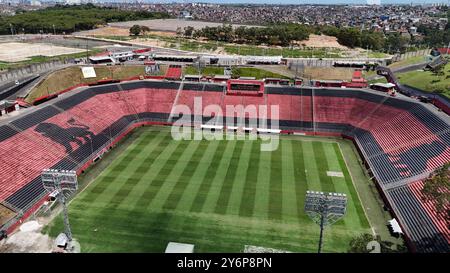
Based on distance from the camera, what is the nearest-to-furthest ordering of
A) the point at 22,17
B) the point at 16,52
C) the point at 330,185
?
the point at 330,185 → the point at 16,52 → the point at 22,17

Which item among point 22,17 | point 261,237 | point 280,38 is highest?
point 22,17

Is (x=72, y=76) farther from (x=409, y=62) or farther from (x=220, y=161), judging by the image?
(x=409, y=62)

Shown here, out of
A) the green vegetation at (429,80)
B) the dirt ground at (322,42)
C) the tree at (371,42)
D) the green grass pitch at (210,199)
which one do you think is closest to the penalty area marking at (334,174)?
the green grass pitch at (210,199)

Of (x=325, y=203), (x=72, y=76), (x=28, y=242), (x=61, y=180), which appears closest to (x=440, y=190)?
(x=325, y=203)

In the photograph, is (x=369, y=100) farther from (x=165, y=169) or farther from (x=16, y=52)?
(x=16, y=52)

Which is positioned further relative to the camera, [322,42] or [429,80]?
[322,42]

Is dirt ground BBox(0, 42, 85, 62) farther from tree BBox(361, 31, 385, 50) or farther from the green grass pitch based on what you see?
tree BBox(361, 31, 385, 50)
